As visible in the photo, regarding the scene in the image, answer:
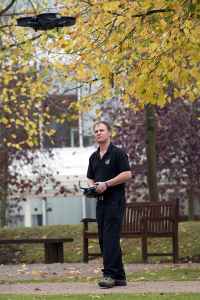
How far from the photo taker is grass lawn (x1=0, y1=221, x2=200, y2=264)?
20.9 m

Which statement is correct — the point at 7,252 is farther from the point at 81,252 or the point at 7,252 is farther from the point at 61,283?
the point at 61,283

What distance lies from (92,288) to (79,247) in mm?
9051

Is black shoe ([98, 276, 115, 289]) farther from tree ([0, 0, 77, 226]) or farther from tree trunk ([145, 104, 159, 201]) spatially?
tree trunk ([145, 104, 159, 201])

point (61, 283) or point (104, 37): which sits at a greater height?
point (104, 37)

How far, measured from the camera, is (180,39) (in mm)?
15008

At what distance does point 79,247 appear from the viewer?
22.4m

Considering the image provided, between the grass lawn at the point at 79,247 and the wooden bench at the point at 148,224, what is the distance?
73cm

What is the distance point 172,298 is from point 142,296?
1.42ft

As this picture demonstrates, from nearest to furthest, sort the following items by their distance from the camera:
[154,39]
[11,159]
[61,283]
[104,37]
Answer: [61,283] → [154,39] → [104,37] → [11,159]

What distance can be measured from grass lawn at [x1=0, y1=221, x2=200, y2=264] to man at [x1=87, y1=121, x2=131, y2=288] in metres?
6.76

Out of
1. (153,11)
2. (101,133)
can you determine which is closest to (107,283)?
(101,133)

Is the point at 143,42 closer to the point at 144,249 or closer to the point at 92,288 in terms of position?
the point at 92,288

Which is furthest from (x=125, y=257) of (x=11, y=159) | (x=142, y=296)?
(x=11, y=159)

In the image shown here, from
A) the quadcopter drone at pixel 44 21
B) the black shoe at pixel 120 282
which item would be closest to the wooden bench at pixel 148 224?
the quadcopter drone at pixel 44 21
